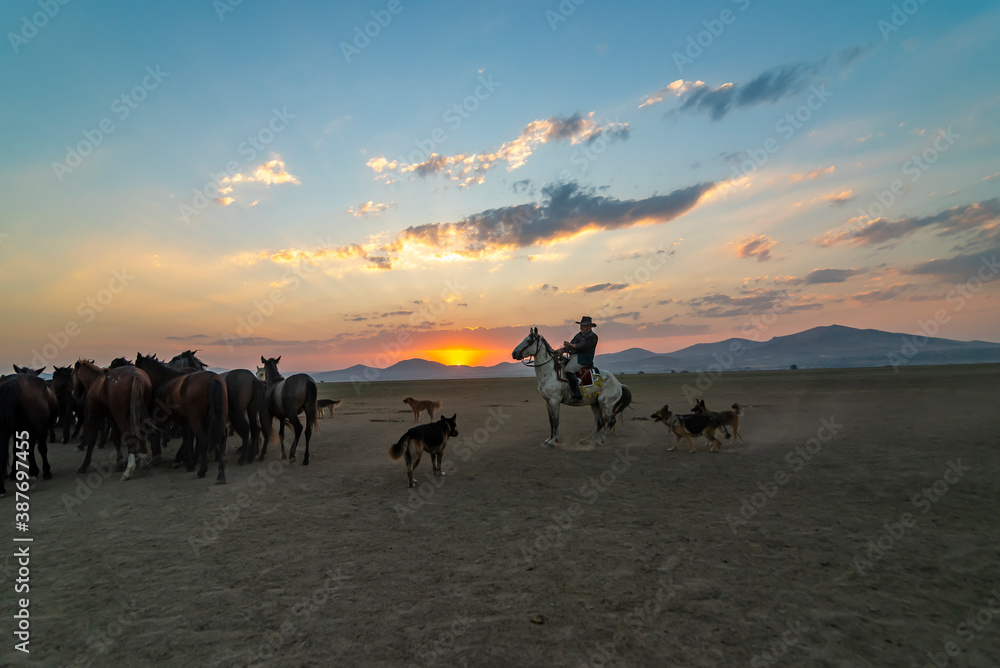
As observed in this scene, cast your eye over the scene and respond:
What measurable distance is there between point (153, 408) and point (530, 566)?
1022cm

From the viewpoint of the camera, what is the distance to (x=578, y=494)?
784cm

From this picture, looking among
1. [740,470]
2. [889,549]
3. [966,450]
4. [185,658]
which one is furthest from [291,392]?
[966,450]

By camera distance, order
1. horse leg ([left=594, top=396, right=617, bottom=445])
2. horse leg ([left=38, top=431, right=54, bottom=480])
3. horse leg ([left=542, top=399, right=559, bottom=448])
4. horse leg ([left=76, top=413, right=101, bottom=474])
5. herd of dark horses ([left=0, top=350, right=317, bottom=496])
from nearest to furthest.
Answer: herd of dark horses ([left=0, top=350, right=317, bottom=496]) < horse leg ([left=38, top=431, right=54, bottom=480]) < horse leg ([left=76, top=413, right=101, bottom=474]) < horse leg ([left=542, top=399, right=559, bottom=448]) < horse leg ([left=594, top=396, right=617, bottom=445])

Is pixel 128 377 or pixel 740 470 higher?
pixel 128 377

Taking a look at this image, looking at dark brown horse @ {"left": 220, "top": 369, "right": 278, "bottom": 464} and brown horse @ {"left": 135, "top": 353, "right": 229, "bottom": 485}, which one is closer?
brown horse @ {"left": 135, "top": 353, "right": 229, "bottom": 485}

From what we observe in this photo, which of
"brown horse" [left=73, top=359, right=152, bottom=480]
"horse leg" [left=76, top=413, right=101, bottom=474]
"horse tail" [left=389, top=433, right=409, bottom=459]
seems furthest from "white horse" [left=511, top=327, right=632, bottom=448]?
"horse leg" [left=76, top=413, right=101, bottom=474]

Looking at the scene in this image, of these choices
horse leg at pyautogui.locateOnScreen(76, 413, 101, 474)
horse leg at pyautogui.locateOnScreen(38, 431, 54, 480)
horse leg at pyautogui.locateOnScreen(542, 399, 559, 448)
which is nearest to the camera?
horse leg at pyautogui.locateOnScreen(38, 431, 54, 480)

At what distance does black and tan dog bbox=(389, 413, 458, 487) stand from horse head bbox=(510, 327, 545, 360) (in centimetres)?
402

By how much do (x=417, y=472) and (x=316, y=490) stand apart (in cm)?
240

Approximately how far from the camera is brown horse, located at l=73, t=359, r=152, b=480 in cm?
962

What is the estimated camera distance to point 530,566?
16.0ft

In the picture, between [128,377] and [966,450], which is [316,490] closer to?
[128,377]

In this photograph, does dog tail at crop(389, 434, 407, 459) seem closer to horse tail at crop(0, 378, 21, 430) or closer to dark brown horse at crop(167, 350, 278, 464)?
dark brown horse at crop(167, 350, 278, 464)

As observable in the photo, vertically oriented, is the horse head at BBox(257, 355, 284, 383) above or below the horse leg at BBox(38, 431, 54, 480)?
above
